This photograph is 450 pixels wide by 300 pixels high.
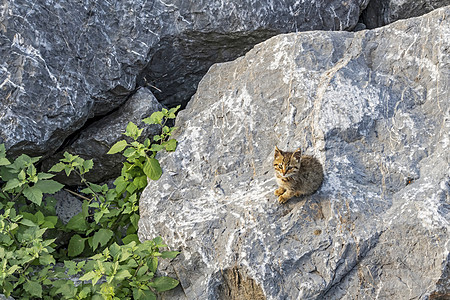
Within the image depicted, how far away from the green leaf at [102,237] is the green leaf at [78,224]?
0.35 m

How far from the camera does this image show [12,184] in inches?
249

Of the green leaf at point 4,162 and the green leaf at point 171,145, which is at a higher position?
the green leaf at point 4,162

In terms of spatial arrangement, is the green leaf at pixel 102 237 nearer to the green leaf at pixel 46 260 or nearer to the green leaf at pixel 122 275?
the green leaf at pixel 46 260

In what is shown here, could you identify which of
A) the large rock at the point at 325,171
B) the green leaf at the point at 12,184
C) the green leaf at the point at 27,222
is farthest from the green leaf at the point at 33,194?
the large rock at the point at 325,171

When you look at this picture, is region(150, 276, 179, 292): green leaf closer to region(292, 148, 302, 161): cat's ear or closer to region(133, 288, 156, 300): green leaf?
region(133, 288, 156, 300): green leaf

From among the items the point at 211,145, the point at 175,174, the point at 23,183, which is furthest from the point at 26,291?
the point at 211,145

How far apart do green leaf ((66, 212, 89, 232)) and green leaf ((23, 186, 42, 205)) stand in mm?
719

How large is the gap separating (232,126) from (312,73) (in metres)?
1.14

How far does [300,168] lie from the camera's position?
5562mm

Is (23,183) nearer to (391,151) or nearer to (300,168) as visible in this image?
(300,168)

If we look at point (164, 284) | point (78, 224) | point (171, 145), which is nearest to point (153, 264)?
point (164, 284)

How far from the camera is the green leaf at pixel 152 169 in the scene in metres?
6.29

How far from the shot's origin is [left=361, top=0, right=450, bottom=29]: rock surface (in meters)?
8.46

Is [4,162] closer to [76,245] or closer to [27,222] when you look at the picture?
[27,222]
